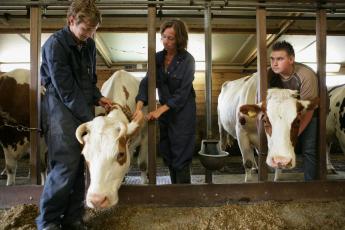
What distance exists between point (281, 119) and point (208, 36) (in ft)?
3.70

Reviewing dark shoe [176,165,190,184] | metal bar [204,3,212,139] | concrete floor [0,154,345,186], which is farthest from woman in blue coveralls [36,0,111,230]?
concrete floor [0,154,345,186]

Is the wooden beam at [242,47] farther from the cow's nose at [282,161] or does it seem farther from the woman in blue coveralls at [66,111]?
the woman in blue coveralls at [66,111]

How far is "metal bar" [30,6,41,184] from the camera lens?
9.98 feet

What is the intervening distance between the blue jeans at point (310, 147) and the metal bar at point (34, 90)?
2.59 m

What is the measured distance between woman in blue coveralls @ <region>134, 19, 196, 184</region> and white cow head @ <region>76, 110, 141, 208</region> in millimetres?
701

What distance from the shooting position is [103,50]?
8703 millimetres

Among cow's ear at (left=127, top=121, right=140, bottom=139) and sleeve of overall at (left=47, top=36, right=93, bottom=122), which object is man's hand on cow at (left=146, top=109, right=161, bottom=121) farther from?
sleeve of overall at (left=47, top=36, right=93, bottom=122)

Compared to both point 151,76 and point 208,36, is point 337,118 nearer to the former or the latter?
point 208,36

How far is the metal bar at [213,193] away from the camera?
3.02 meters

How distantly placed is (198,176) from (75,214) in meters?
3.14

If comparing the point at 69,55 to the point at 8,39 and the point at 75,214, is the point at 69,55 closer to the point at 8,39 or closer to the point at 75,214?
the point at 75,214

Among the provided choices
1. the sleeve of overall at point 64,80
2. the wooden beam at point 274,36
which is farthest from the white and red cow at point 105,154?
the wooden beam at point 274,36

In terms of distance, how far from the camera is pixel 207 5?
3344 millimetres

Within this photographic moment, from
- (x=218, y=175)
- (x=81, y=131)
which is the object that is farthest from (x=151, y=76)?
(x=218, y=175)
